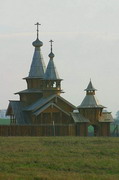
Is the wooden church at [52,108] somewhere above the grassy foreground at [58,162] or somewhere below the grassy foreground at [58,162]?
above

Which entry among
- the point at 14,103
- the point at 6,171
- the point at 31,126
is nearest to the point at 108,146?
the point at 6,171

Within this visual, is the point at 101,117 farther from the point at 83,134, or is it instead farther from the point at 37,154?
the point at 37,154

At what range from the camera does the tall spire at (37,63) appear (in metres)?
54.8

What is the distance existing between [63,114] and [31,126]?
172 inches

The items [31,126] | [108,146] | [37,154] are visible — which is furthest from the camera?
[31,126]

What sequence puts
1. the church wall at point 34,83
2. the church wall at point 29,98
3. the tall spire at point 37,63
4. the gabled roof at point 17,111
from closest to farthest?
the gabled roof at point 17,111
the church wall at point 29,98
the church wall at point 34,83
the tall spire at point 37,63

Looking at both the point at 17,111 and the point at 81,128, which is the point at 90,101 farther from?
the point at 17,111

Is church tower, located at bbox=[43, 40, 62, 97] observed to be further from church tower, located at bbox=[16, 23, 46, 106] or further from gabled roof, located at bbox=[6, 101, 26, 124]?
gabled roof, located at bbox=[6, 101, 26, 124]

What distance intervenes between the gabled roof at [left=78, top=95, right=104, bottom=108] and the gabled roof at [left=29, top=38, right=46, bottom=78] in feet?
19.3

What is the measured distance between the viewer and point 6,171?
2211 cm

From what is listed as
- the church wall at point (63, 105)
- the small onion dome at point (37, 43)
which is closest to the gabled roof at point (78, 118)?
the church wall at point (63, 105)

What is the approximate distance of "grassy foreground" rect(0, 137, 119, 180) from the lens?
21047 mm

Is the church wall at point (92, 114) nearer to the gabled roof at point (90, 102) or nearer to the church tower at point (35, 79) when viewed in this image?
the gabled roof at point (90, 102)

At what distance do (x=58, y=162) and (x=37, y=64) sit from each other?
31.5 metres
